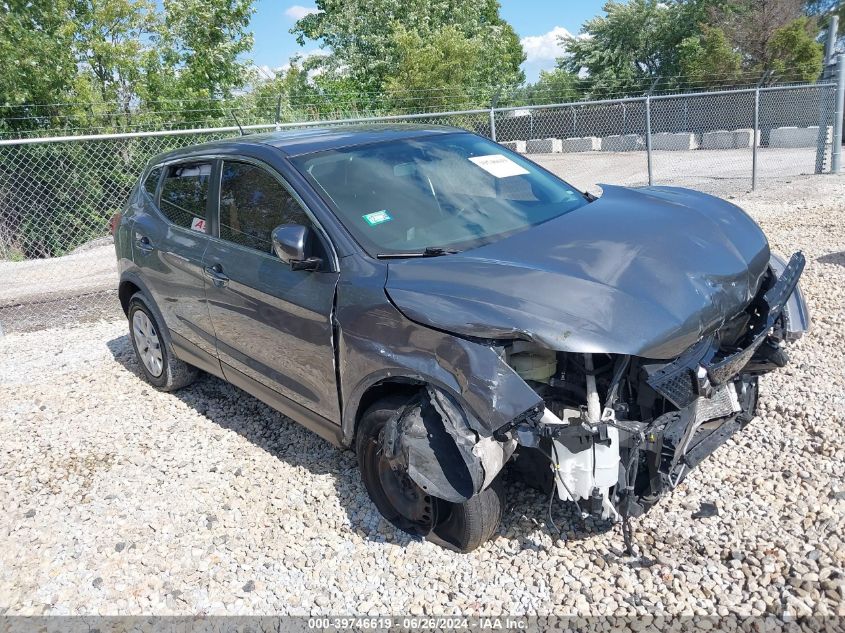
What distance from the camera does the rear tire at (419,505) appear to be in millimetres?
2935

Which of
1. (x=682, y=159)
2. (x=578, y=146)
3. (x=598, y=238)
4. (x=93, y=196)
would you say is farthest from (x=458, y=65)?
(x=598, y=238)

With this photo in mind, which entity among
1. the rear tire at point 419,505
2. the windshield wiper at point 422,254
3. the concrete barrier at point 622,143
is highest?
the windshield wiper at point 422,254

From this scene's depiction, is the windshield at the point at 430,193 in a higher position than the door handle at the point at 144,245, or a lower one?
higher

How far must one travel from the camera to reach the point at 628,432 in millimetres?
2568

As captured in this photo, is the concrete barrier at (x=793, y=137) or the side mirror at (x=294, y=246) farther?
the concrete barrier at (x=793, y=137)

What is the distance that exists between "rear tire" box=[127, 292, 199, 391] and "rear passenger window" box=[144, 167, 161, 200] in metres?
0.77

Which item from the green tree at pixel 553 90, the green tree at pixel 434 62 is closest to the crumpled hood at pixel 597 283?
the green tree at pixel 553 90

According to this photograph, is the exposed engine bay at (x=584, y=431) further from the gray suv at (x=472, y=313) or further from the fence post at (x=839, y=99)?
the fence post at (x=839, y=99)

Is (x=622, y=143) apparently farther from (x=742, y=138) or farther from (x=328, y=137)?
(x=328, y=137)

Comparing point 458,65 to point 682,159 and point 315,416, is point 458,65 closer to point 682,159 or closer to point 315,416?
point 682,159

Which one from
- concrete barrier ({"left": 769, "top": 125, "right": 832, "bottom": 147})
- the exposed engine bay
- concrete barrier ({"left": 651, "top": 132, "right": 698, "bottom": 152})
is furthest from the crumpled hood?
concrete barrier ({"left": 651, "top": 132, "right": 698, "bottom": 152})

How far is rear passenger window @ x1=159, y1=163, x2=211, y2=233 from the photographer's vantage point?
4207 millimetres

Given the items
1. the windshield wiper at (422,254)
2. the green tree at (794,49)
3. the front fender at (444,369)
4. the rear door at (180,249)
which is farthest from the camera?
the green tree at (794,49)

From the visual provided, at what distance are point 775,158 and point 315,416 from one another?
18515 millimetres
